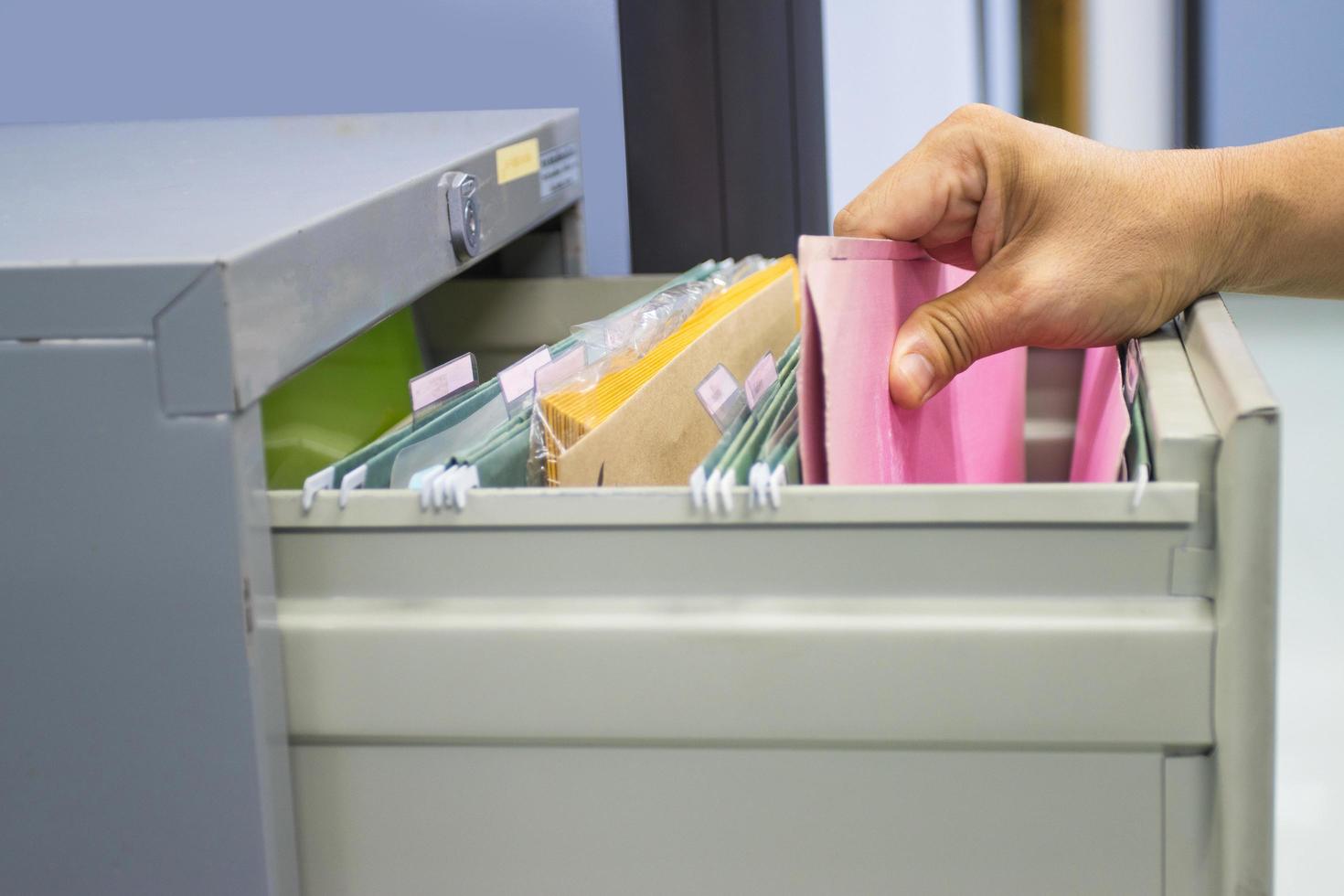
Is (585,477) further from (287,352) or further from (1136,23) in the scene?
(1136,23)

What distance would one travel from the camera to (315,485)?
1.86ft

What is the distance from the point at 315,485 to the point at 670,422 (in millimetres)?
272

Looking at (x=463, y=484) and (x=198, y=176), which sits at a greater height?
(x=198, y=176)

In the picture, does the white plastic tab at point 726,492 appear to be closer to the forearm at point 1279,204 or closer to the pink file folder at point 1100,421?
the pink file folder at point 1100,421

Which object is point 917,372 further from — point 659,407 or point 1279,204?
point 1279,204

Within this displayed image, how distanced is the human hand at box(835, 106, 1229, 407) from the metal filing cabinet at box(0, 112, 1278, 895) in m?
0.19

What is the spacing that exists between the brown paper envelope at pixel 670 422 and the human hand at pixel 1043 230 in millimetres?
128

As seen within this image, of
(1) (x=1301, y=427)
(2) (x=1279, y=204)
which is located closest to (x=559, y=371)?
(2) (x=1279, y=204)

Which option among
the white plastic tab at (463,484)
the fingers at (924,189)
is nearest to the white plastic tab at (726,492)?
the white plastic tab at (463,484)

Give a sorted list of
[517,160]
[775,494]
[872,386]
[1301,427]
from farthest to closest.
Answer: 1. [1301,427]
2. [517,160]
3. [872,386]
4. [775,494]

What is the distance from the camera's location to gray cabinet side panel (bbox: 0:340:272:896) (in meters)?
0.51

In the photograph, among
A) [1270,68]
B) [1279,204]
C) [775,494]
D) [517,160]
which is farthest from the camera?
[1270,68]

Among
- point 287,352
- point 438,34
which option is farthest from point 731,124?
point 287,352

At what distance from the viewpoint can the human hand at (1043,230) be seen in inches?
30.7
